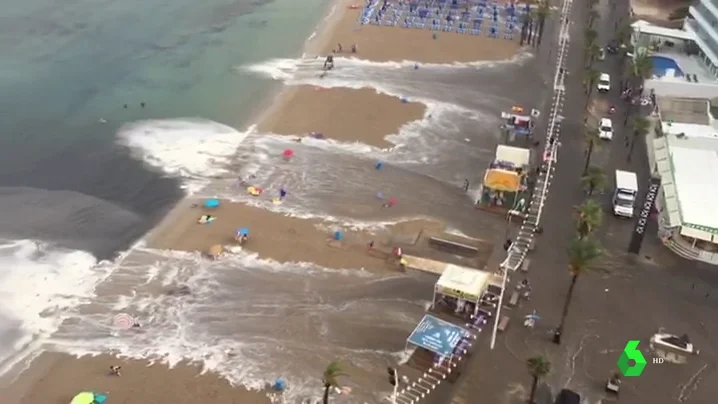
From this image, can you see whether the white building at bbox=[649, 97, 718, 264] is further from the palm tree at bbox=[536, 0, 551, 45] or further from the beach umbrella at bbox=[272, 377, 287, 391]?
the beach umbrella at bbox=[272, 377, 287, 391]

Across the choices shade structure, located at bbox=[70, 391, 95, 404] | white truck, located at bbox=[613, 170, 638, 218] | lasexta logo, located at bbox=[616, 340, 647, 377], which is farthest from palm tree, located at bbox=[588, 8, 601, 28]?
shade structure, located at bbox=[70, 391, 95, 404]

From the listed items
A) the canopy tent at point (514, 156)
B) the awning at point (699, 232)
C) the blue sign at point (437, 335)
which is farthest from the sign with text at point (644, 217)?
the blue sign at point (437, 335)

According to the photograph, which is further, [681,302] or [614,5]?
[614,5]

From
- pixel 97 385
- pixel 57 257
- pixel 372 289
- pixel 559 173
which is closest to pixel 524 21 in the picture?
pixel 559 173

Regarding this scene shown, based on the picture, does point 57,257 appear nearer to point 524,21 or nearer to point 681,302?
point 681,302

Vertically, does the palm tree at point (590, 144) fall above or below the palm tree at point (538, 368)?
above

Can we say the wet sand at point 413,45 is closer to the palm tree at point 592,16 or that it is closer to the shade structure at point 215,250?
the palm tree at point 592,16
